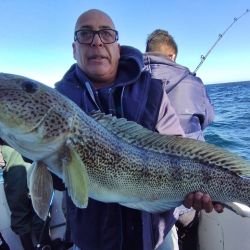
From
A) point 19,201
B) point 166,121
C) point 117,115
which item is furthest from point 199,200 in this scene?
point 19,201

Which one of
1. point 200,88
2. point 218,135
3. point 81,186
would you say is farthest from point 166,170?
point 218,135

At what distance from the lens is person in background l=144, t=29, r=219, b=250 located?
480 cm

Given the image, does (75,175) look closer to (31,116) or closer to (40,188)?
(40,188)

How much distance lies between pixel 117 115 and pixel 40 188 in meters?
1.02

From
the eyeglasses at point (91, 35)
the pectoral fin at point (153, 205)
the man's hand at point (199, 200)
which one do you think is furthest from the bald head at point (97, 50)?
the man's hand at point (199, 200)

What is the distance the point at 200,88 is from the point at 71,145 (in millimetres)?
2723

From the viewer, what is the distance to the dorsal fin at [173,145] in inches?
123

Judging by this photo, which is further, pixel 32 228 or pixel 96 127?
pixel 32 228

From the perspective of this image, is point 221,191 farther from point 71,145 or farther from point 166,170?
point 71,145

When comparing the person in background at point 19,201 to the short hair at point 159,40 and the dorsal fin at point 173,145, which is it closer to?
the short hair at point 159,40

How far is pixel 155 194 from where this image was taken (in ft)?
10.4

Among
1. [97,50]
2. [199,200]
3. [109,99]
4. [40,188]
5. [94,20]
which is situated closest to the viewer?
[40,188]

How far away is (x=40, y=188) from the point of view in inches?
115

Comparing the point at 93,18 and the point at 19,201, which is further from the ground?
the point at 93,18
